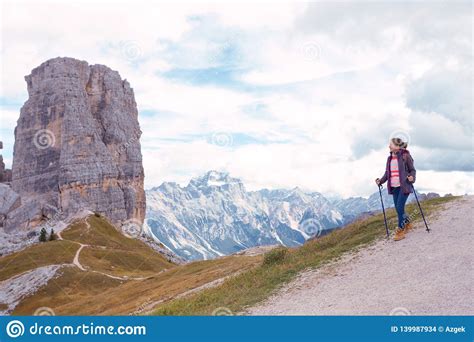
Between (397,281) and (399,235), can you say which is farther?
(399,235)

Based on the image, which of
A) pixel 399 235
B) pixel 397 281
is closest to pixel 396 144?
pixel 399 235

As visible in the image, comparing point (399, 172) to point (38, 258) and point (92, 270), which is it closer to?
point (92, 270)

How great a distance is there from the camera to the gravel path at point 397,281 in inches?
723

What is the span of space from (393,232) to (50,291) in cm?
7351

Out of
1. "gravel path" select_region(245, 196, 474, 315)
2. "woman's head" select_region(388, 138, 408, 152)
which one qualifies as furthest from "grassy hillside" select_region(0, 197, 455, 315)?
"woman's head" select_region(388, 138, 408, 152)

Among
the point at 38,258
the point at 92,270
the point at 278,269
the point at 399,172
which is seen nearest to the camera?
the point at 399,172

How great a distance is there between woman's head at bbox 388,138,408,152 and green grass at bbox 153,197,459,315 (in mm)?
5333

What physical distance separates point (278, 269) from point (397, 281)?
7591 mm

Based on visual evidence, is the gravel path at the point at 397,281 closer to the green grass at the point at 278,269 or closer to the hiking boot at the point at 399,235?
the hiking boot at the point at 399,235

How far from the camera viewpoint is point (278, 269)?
27.2m

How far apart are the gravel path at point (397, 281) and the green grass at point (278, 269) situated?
99cm

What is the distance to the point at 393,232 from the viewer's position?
1118 inches

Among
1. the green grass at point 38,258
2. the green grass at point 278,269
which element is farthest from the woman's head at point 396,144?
the green grass at point 38,258
